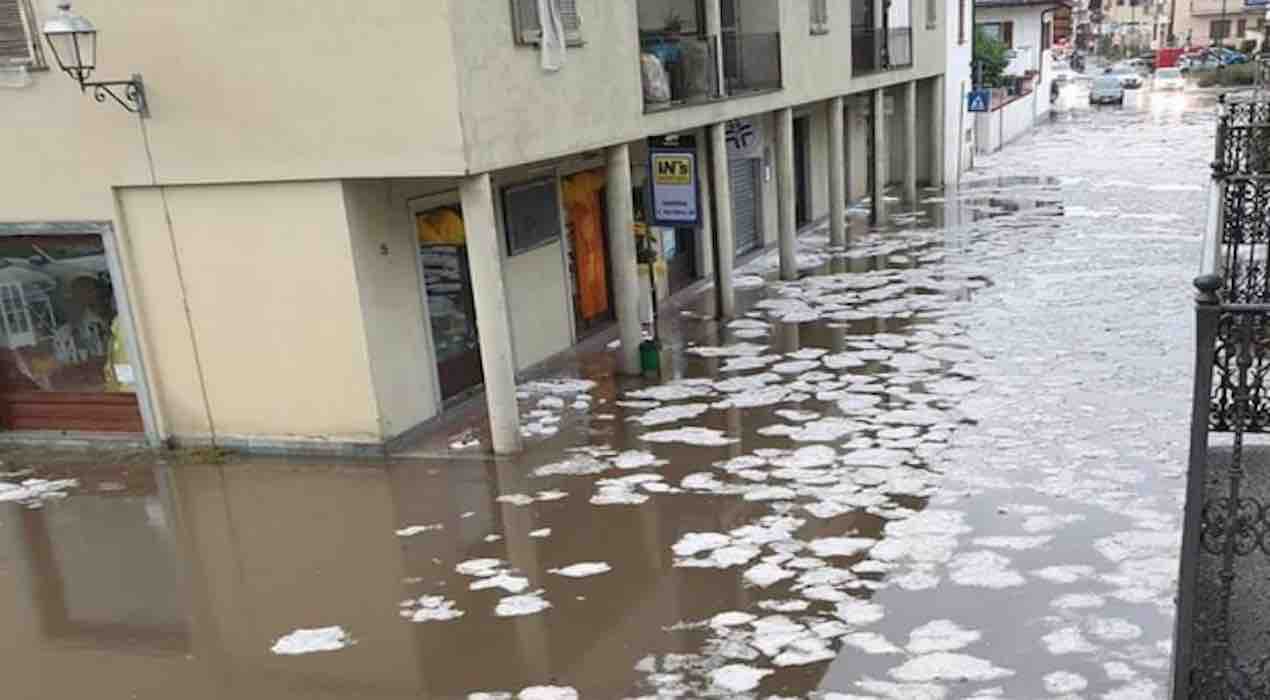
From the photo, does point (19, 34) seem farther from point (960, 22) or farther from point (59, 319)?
point (960, 22)

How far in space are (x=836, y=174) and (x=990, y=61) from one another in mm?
23944

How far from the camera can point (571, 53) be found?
10.6 m

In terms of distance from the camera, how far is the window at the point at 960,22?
87.8ft

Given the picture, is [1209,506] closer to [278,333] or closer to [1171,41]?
[278,333]

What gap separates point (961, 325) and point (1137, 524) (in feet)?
19.6

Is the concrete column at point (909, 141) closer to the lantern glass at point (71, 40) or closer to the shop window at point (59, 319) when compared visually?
the shop window at point (59, 319)

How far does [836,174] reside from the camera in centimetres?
1862

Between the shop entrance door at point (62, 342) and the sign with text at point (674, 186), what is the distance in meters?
5.91

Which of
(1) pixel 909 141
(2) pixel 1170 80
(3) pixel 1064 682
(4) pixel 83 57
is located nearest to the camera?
(3) pixel 1064 682

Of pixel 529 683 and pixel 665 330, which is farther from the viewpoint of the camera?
pixel 665 330

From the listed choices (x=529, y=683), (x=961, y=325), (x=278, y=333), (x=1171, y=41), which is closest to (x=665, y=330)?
(x=961, y=325)

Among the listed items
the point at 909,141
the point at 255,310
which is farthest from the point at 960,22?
the point at 255,310

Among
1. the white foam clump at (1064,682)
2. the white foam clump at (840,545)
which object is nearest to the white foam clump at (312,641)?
the white foam clump at (840,545)

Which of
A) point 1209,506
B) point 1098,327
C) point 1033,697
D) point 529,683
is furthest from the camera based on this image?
point 1098,327
